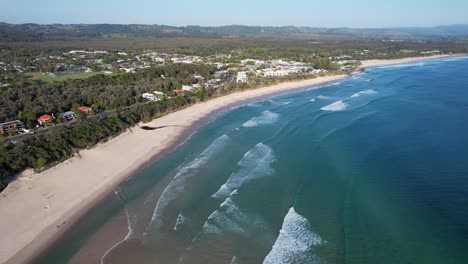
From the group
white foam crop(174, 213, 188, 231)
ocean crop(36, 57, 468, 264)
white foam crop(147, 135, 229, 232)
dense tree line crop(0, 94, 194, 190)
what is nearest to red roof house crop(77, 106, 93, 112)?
dense tree line crop(0, 94, 194, 190)

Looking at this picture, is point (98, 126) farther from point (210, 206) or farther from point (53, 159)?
point (210, 206)

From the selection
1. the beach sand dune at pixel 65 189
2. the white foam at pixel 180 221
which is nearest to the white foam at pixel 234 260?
the white foam at pixel 180 221

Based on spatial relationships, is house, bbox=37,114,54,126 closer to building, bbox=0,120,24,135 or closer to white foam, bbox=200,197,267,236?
building, bbox=0,120,24,135

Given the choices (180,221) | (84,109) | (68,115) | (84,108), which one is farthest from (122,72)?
(180,221)

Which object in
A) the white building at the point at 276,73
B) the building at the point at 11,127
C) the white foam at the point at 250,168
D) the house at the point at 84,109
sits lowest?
the white foam at the point at 250,168

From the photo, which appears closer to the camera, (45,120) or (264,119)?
(45,120)

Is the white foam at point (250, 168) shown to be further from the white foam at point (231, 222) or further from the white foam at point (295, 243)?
the white foam at point (295, 243)

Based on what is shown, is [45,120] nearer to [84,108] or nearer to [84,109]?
[84,109]
